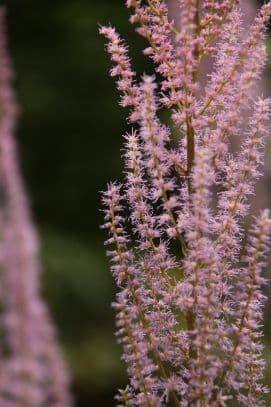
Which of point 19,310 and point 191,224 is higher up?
point 191,224

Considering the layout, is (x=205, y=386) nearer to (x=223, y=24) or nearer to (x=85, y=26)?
(x=223, y=24)

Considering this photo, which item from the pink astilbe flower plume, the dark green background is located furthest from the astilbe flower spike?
the dark green background

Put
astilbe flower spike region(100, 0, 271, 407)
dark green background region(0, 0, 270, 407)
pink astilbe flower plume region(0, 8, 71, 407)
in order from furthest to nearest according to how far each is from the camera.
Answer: dark green background region(0, 0, 270, 407)
pink astilbe flower plume region(0, 8, 71, 407)
astilbe flower spike region(100, 0, 271, 407)

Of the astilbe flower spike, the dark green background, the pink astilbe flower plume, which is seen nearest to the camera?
the astilbe flower spike

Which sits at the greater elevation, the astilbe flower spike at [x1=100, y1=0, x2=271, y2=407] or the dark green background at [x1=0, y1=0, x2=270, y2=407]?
the dark green background at [x1=0, y1=0, x2=270, y2=407]

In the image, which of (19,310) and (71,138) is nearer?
(19,310)

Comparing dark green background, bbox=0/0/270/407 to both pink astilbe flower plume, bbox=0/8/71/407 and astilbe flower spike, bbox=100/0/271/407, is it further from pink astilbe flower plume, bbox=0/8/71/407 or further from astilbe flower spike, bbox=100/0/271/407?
astilbe flower spike, bbox=100/0/271/407

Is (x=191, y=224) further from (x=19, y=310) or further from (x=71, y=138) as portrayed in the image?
(x=71, y=138)

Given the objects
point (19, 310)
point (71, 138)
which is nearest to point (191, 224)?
point (19, 310)
